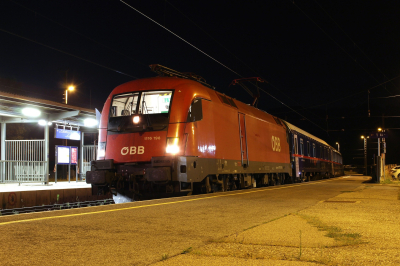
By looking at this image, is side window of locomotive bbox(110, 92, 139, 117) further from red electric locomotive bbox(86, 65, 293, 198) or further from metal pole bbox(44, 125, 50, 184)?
metal pole bbox(44, 125, 50, 184)

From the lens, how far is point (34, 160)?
59.4 feet

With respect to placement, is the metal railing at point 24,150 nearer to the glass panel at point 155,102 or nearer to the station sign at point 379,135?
the glass panel at point 155,102

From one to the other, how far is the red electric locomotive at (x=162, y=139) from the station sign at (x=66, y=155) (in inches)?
333

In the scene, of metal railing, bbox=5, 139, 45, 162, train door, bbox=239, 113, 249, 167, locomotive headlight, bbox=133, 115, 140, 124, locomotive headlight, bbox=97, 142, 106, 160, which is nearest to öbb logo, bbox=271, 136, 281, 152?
train door, bbox=239, 113, 249, 167

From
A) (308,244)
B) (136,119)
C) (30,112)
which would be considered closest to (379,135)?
(136,119)

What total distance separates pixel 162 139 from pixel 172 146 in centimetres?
36

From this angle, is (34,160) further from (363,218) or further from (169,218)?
(363,218)

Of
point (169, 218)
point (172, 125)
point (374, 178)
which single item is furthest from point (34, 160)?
point (374, 178)

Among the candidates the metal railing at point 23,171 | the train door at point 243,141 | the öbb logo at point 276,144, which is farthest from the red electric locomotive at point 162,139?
the metal railing at point 23,171

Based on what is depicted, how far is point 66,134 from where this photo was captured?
61.8 feet

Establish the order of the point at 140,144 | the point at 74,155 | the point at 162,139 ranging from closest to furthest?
1. the point at 162,139
2. the point at 140,144
3. the point at 74,155

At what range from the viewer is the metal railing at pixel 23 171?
16.9 m

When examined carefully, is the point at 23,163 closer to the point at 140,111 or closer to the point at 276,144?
the point at 140,111

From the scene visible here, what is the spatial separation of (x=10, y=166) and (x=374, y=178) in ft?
69.0
